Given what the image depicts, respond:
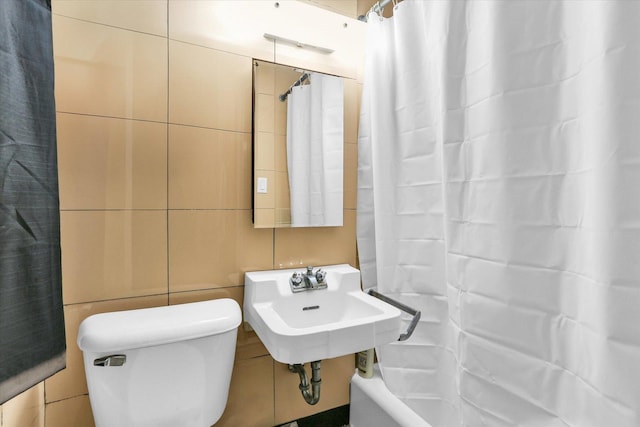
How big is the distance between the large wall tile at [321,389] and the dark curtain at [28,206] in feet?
2.80

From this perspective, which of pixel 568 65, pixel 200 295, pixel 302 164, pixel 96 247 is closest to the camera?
pixel 568 65

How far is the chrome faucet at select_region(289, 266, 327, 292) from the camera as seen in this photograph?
1271 millimetres

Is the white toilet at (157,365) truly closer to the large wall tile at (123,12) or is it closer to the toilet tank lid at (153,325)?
the toilet tank lid at (153,325)

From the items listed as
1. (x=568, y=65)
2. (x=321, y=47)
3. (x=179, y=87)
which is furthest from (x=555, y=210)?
(x=179, y=87)

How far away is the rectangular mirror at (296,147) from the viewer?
1275 millimetres

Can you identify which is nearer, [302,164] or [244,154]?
[244,154]

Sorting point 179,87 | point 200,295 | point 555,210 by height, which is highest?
point 179,87

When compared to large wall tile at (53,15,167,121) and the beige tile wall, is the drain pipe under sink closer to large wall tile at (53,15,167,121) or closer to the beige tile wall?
the beige tile wall

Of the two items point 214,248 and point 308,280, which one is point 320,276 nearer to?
point 308,280

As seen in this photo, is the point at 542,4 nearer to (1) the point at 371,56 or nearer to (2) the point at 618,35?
(2) the point at 618,35

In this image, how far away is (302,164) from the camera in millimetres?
1371

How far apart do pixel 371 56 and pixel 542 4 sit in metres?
0.73

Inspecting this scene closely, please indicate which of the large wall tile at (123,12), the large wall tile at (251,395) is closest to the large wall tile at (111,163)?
the large wall tile at (123,12)

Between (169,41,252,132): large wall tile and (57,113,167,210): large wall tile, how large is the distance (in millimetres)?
114
